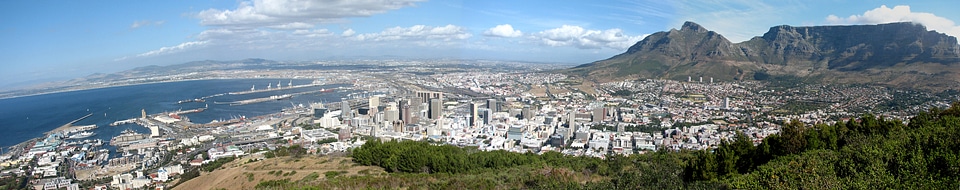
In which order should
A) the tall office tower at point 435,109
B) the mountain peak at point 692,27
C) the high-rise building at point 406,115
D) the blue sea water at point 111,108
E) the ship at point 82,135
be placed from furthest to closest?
1. the mountain peak at point 692,27
2. the tall office tower at point 435,109
3. the blue sea water at point 111,108
4. the high-rise building at point 406,115
5. the ship at point 82,135

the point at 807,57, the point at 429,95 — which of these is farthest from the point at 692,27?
the point at 429,95

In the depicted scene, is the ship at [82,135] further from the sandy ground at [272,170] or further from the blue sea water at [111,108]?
the sandy ground at [272,170]

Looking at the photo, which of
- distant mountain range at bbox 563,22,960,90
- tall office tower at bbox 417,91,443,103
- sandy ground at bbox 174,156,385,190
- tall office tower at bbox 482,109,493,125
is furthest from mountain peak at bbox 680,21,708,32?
sandy ground at bbox 174,156,385,190

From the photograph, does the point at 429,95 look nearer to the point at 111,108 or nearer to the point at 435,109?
the point at 435,109

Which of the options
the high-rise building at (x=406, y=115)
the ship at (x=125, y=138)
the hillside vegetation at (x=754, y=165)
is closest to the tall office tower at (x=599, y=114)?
the high-rise building at (x=406, y=115)

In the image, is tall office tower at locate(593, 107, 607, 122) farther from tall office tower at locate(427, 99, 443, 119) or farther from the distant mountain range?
the distant mountain range

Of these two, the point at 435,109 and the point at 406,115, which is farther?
the point at 435,109
